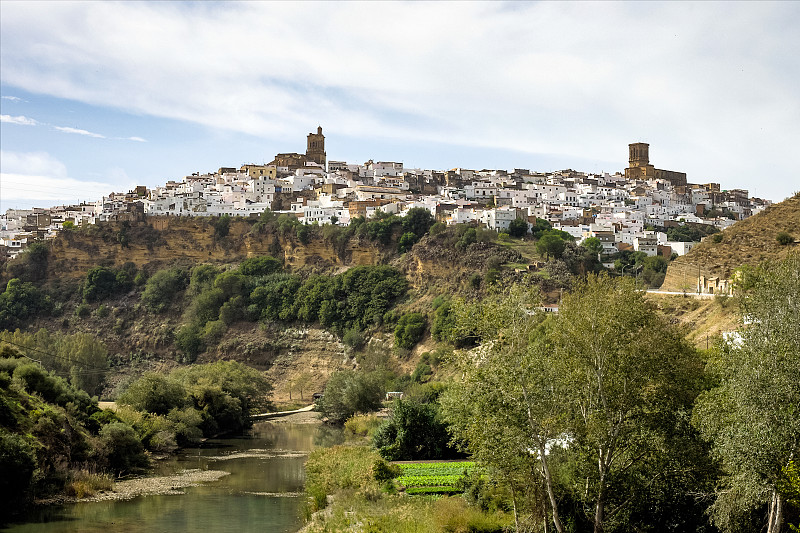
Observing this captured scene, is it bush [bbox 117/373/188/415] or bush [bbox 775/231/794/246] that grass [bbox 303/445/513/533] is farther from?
bush [bbox 775/231/794/246]

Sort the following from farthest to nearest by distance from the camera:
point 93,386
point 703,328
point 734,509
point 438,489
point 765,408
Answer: point 93,386 → point 703,328 → point 438,489 → point 734,509 → point 765,408

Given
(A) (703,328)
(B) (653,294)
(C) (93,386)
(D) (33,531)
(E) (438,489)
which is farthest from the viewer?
(C) (93,386)

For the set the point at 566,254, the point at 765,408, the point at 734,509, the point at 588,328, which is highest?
the point at 566,254

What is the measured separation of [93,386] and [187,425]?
2409cm

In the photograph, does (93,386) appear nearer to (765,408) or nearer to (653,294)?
(653,294)

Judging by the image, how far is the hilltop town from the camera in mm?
76312

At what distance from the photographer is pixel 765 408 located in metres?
13.4

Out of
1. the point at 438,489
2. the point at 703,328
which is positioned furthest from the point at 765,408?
the point at 703,328

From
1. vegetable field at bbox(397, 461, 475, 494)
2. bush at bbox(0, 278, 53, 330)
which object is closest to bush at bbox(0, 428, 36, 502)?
vegetable field at bbox(397, 461, 475, 494)

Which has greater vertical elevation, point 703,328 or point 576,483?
point 703,328

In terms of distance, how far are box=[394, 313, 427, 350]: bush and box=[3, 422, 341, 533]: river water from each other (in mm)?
24322

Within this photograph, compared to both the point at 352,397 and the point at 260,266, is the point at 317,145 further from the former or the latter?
the point at 352,397

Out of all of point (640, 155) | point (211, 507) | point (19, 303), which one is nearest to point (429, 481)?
point (211, 507)

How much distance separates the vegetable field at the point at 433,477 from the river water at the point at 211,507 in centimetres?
336
